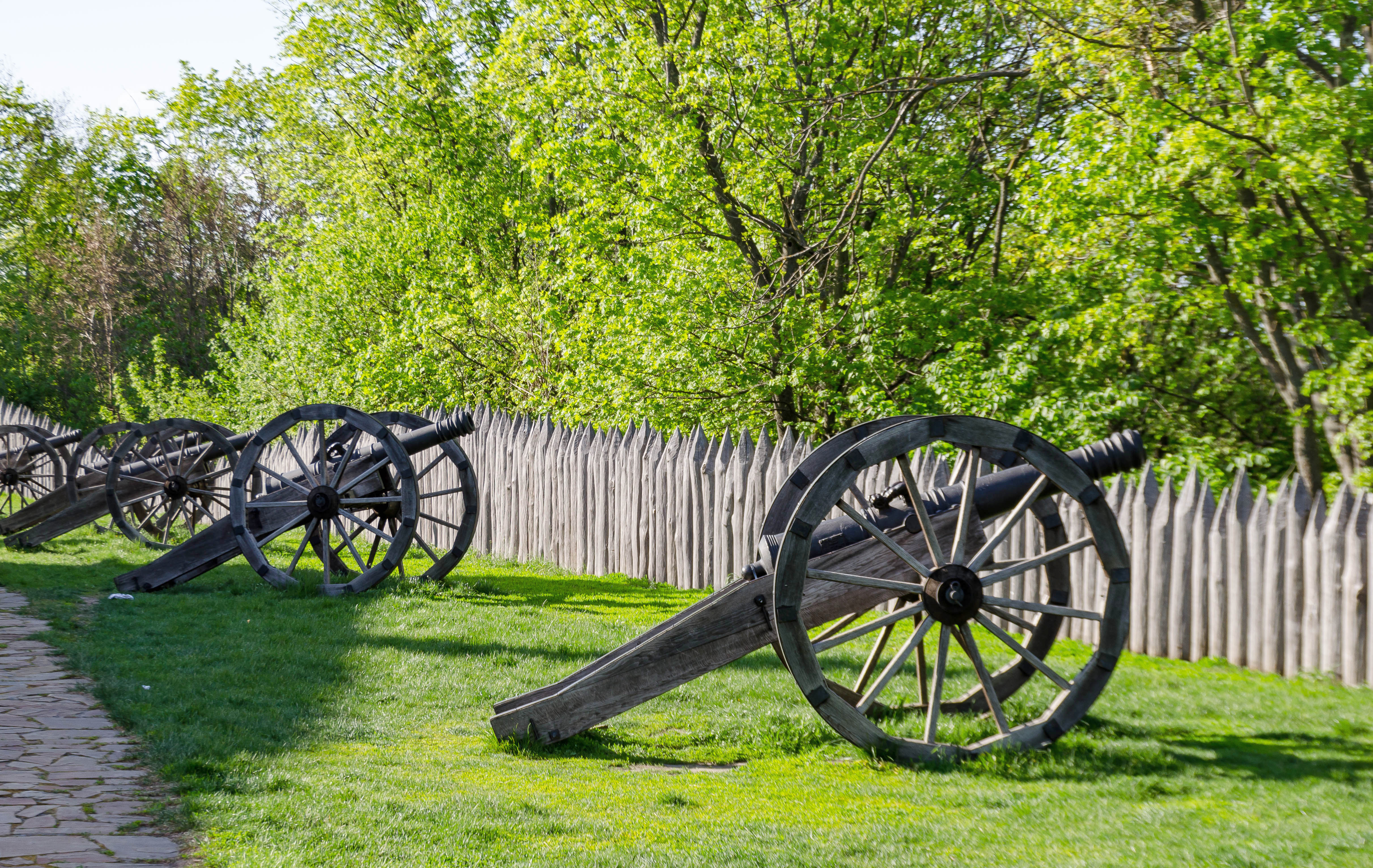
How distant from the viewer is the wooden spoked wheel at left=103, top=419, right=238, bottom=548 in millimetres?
13148

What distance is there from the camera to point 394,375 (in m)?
20.4

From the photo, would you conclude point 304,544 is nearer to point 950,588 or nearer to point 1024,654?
point 950,588

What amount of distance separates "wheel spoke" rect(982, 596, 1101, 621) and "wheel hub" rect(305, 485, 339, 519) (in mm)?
6821

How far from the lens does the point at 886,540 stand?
5.16m

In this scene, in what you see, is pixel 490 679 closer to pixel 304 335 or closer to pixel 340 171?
pixel 304 335

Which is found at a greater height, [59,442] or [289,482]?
[59,442]

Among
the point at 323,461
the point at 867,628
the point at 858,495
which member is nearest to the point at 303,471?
the point at 323,461

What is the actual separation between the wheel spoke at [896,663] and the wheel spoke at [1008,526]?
35 centimetres

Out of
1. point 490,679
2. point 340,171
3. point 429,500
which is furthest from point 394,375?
point 490,679

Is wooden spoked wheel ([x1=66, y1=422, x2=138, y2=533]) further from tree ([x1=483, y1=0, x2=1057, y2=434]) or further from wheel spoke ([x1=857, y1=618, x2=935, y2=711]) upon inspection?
wheel spoke ([x1=857, y1=618, x2=935, y2=711])

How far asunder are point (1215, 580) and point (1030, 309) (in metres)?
7.26

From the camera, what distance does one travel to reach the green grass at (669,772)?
4.11 metres

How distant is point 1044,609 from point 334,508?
7070 millimetres

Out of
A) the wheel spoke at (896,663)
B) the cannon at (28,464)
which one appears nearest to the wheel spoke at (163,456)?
the cannon at (28,464)
